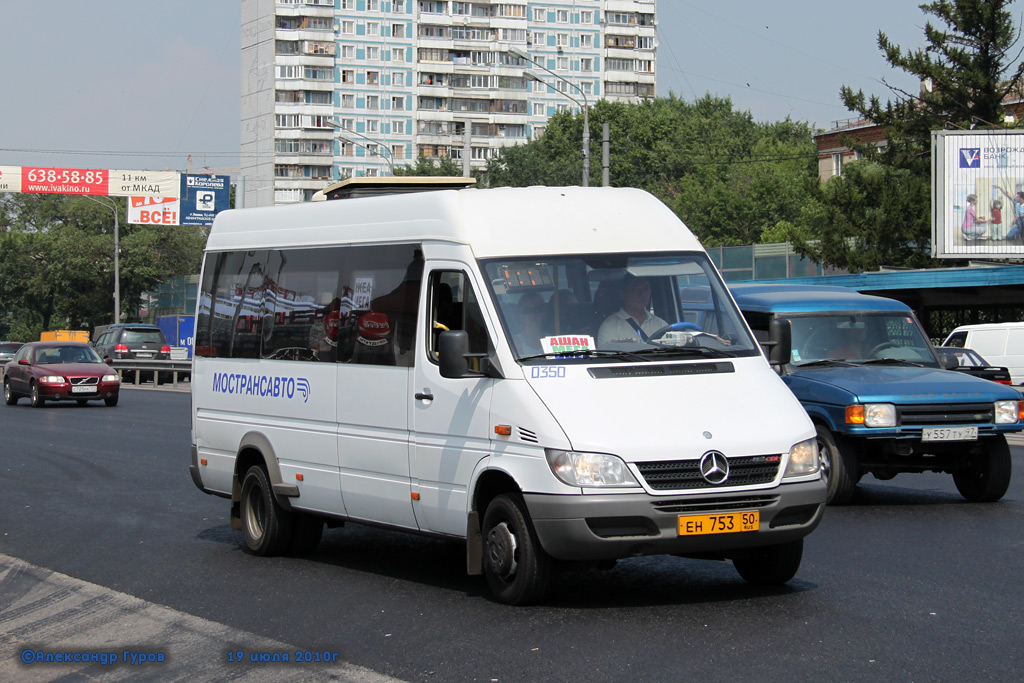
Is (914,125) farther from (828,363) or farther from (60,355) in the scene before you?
(828,363)

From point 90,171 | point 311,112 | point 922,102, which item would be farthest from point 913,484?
point 311,112

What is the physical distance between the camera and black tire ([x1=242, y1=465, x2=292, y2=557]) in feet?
32.9

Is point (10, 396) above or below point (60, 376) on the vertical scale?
below

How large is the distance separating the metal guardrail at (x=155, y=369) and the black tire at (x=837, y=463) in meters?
33.7

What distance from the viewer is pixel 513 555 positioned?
7.71 metres

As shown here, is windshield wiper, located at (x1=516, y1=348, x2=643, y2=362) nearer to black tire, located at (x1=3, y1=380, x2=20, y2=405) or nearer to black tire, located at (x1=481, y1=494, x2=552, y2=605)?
black tire, located at (x1=481, y1=494, x2=552, y2=605)

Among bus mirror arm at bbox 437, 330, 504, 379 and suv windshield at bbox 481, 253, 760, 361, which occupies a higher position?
suv windshield at bbox 481, 253, 760, 361

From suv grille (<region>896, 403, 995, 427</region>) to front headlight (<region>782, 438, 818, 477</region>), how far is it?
4.22 m

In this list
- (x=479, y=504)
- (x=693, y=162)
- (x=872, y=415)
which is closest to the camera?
(x=479, y=504)

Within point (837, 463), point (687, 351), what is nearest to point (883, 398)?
point (837, 463)

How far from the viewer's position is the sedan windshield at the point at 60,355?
109ft

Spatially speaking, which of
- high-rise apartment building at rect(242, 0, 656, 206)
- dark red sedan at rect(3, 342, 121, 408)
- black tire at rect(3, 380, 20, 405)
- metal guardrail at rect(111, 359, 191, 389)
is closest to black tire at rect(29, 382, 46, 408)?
dark red sedan at rect(3, 342, 121, 408)

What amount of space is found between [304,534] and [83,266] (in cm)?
8533

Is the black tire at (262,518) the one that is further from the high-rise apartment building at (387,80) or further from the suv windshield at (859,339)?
the high-rise apartment building at (387,80)
